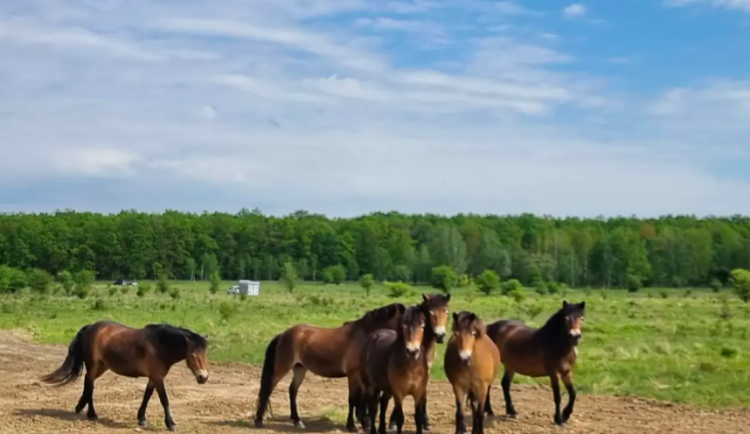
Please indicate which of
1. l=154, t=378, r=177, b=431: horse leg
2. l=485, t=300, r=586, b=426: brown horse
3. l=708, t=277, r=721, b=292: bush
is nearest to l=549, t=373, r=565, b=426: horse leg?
l=485, t=300, r=586, b=426: brown horse

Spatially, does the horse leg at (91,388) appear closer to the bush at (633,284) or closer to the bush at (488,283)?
the bush at (488,283)

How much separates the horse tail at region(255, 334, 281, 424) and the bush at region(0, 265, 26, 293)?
61.3m

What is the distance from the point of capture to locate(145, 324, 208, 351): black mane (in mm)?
10547

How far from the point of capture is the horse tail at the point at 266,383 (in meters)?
11.1

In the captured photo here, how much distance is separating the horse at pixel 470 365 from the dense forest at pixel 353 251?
274ft

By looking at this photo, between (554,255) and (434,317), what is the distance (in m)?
98.6

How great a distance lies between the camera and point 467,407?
41.9ft

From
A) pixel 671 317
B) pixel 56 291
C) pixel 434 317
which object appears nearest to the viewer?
pixel 434 317

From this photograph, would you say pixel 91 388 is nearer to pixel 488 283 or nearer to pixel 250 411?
pixel 250 411

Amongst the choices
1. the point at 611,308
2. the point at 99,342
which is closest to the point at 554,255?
the point at 611,308

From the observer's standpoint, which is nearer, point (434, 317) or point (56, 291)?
point (434, 317)

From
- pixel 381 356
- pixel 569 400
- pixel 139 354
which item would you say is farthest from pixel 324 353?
pixel 569 400

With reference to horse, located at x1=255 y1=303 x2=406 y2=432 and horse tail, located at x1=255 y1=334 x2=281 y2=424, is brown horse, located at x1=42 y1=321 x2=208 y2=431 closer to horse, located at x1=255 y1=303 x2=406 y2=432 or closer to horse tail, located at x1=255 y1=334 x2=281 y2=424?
horse tail, located at x1=255 y1=334 x2=281 y2=424

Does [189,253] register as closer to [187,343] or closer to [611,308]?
[611,308]
